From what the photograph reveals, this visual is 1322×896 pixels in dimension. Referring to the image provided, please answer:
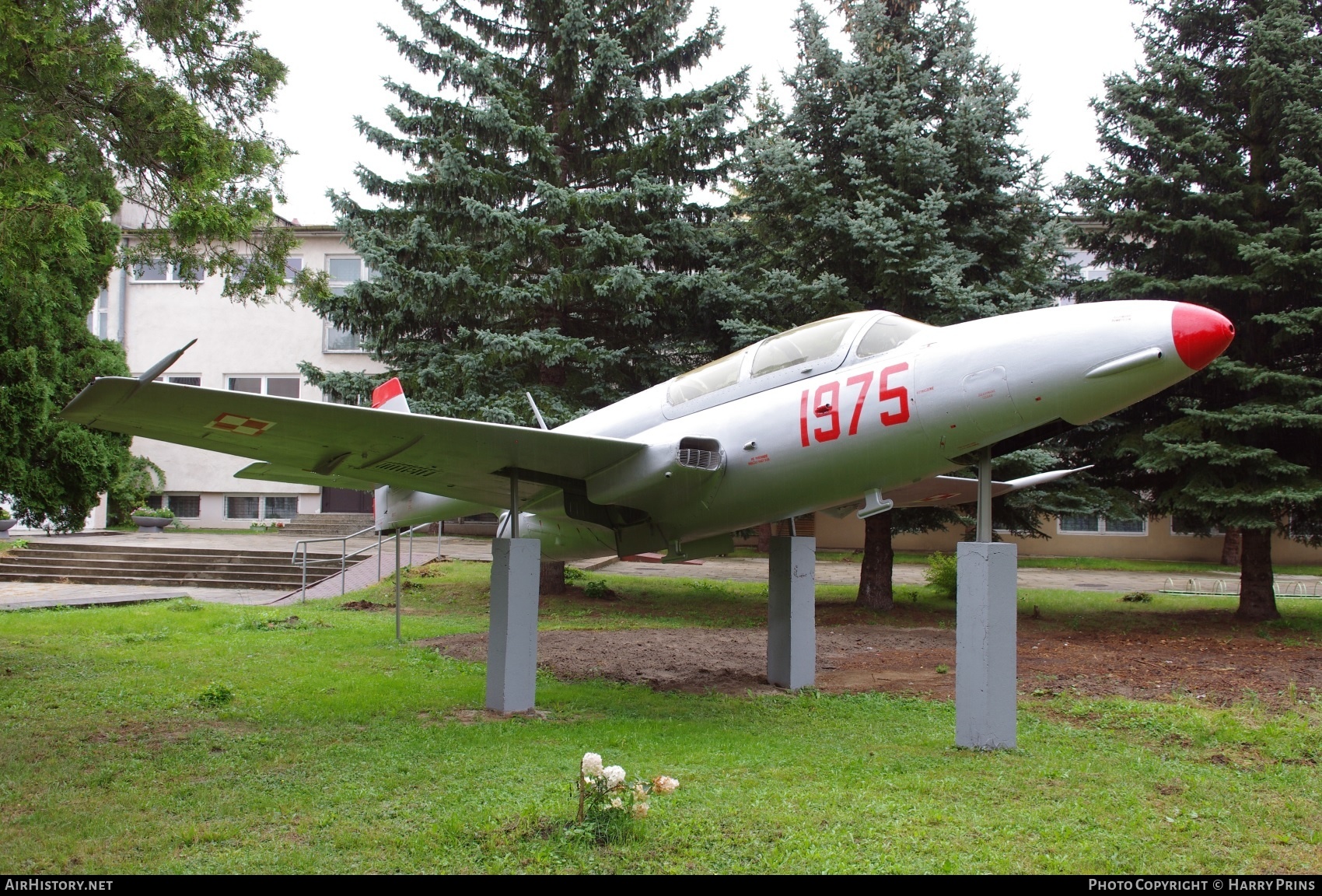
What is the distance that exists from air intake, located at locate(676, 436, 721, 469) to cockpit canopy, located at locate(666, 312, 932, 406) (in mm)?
611

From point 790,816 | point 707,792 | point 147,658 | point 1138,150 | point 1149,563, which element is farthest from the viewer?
point 1149,563

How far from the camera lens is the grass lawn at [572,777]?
14.6 feet

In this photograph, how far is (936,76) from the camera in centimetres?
1539

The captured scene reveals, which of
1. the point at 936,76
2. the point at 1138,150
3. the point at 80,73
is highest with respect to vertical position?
the point at 936,76

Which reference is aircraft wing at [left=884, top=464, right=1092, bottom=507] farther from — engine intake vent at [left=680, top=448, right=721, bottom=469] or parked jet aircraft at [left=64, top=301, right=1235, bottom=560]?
engine intake vent at [left=680, top=448, right=721, bottom=469]

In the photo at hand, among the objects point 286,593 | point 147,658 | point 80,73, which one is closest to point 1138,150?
point 80,73

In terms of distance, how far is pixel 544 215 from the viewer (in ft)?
52.0

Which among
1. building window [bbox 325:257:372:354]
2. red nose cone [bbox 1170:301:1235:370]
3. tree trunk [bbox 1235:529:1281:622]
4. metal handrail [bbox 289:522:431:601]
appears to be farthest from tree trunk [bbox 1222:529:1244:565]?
building window [bbox 325:257:372:354]

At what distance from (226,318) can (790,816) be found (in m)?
28.7

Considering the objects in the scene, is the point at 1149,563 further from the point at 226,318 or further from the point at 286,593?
the point at 226,318

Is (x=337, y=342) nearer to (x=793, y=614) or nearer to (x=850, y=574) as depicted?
(x=850, y=574)

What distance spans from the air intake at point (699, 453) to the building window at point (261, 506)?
82.0 ft

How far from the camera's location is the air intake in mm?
7500

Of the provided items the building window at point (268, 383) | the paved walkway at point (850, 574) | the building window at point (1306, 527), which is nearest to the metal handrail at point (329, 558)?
the paved walkway at point (850, 574)
